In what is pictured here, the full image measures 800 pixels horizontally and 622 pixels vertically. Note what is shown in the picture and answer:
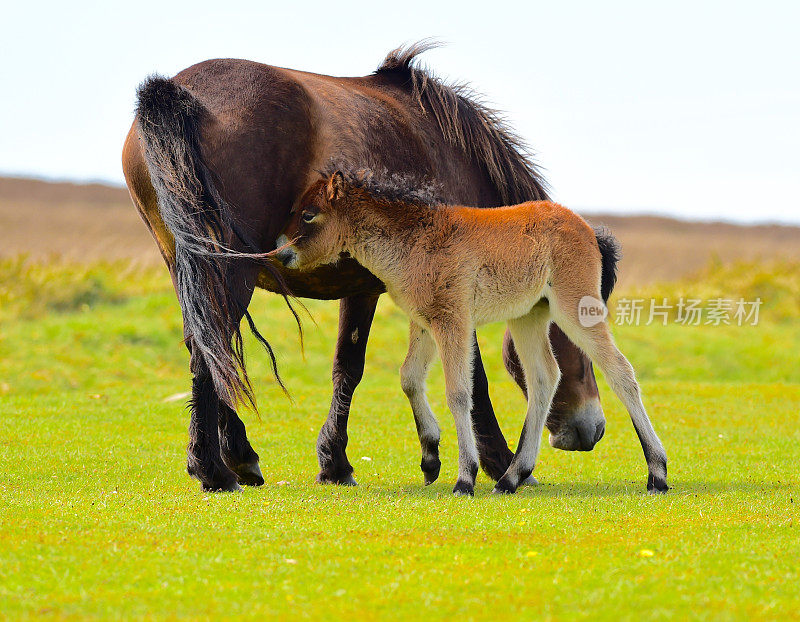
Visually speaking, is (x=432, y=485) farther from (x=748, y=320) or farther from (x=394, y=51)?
(x=748, y=320)

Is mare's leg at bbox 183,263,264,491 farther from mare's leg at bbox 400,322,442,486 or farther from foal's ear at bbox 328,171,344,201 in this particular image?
mare's leg at bbox 400,322,442,486

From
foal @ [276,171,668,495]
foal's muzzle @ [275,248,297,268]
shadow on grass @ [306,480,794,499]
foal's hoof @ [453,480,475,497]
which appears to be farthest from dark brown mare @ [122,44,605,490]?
foal's hoof @ [453,480,475,497]

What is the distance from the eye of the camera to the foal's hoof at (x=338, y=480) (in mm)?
8180

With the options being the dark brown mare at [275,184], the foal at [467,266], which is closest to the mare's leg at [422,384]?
the foal at [467,266]

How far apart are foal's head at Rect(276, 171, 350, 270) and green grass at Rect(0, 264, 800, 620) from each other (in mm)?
1780

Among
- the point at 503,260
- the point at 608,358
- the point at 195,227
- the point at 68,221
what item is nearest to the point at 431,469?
the point at 608,358

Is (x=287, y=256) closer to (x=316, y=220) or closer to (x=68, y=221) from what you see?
(x=316, y=220)

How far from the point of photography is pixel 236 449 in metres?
7.59

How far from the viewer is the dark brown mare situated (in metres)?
6.61

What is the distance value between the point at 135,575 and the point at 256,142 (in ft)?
11.0

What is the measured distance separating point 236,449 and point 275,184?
6.78 feet

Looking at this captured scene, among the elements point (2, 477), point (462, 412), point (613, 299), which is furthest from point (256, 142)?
point (613, 299)

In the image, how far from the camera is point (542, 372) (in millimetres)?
7762

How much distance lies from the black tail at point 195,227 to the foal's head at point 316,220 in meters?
0.60
